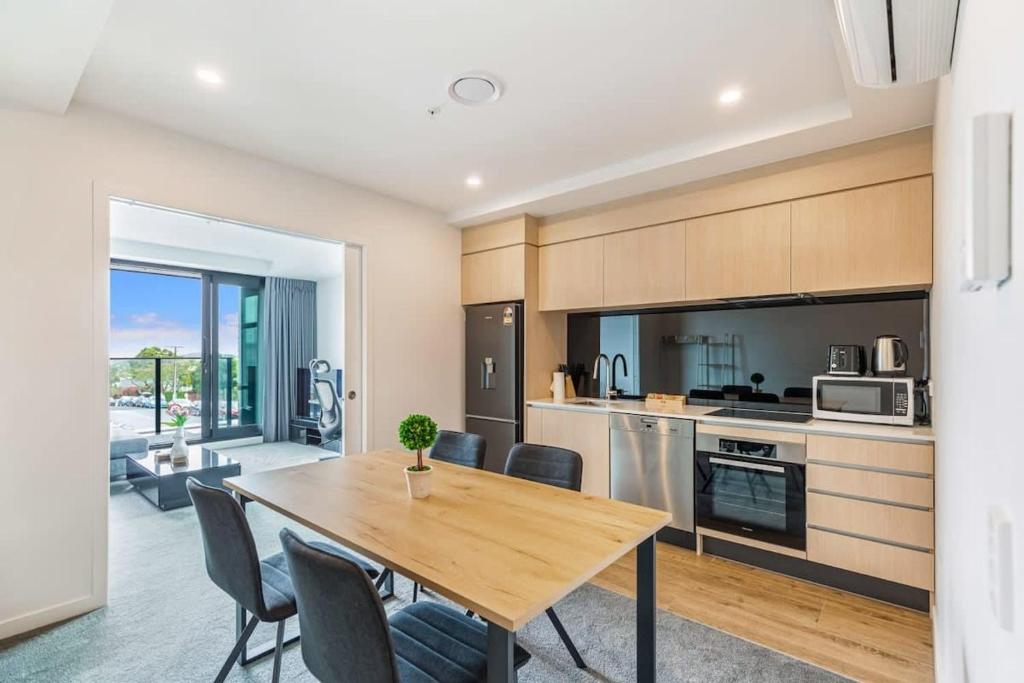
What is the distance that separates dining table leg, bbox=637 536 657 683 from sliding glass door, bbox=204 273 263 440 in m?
6.29

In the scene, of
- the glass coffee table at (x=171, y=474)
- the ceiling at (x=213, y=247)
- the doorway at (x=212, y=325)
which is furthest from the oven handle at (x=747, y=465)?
the glass coffee table at (x=171, y=474)

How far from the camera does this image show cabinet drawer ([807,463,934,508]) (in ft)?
7.59

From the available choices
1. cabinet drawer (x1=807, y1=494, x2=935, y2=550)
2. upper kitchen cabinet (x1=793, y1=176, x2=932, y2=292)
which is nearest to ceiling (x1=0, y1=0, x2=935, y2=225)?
upper kitchen cabinet (x1=793, y1=176, x2=932, y2=292)

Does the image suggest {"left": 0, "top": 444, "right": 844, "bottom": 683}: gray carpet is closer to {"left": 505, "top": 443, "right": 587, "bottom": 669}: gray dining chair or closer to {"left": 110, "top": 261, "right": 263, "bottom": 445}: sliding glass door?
{"left": 505, "top": 443, "right": 587, "bottom": 669}: gray dining chair

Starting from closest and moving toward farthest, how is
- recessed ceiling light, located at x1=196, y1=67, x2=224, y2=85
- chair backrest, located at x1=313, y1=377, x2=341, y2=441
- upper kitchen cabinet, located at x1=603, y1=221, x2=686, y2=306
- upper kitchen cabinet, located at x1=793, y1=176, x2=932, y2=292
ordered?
recessed ceiling light, located at x1=196, y1=67, x2=224, y2=85, upper kitchen cabinet, located at x1=793, y1=176, x2=932, y2=292, upper kitchen cabinet, located at x1=603, y1=221, x2=686, y2=306, chair backrest, located at x1=313, y1=377, x2=341, y2=441

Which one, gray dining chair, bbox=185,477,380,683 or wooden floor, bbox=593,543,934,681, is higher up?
gray dining chair, bbox=185,477,380,683

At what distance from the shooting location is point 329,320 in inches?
287

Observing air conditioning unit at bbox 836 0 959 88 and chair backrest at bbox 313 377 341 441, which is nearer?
air conditioning unit at bbox 836 0 959 88

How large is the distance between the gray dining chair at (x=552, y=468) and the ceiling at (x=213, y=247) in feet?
9.68

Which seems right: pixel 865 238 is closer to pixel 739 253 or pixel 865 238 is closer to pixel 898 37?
pixel 739 253

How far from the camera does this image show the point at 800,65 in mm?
2094

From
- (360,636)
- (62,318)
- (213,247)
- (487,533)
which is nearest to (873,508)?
(487,533)

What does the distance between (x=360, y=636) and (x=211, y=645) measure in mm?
1560

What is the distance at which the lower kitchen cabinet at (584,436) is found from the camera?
3482mm
